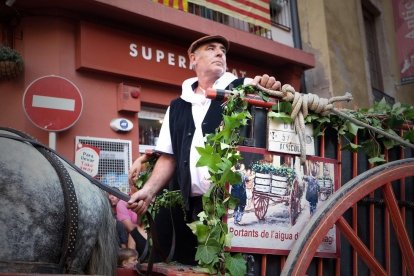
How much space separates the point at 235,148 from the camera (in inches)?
76.8

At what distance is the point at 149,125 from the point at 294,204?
15.9ft

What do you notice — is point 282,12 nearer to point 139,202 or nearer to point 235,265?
point 139,202

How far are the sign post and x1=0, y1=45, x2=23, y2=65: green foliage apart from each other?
17.7 inches

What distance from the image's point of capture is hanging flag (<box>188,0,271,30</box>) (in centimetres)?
672

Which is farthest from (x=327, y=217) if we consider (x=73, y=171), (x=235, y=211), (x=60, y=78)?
(x=60, y=78)

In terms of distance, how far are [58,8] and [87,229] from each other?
447cm

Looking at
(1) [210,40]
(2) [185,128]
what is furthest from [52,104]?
(2) [185,128]

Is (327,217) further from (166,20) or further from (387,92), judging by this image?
(387,92)

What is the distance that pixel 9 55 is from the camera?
17.8 feet

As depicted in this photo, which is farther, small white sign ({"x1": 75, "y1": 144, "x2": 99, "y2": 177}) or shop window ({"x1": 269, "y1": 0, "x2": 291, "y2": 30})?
shop window ({"x1": 269, "y1": 0, "x2": 291, "y2": 30})

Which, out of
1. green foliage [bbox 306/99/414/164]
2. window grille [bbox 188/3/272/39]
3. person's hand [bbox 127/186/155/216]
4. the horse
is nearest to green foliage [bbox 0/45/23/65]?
window grille [bbox 188/3/272/39]

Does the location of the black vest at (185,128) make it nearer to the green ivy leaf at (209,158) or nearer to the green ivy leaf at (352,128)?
the green ivy leaf at (209,158)

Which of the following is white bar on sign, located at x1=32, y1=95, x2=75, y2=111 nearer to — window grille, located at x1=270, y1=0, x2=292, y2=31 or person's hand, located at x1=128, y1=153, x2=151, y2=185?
person's hand, located at x1=128, y1=153, x2=151, y2=185

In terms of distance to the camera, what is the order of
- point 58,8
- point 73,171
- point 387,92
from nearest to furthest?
1. point 73,171
2. point 58,8
3. point 387,92
